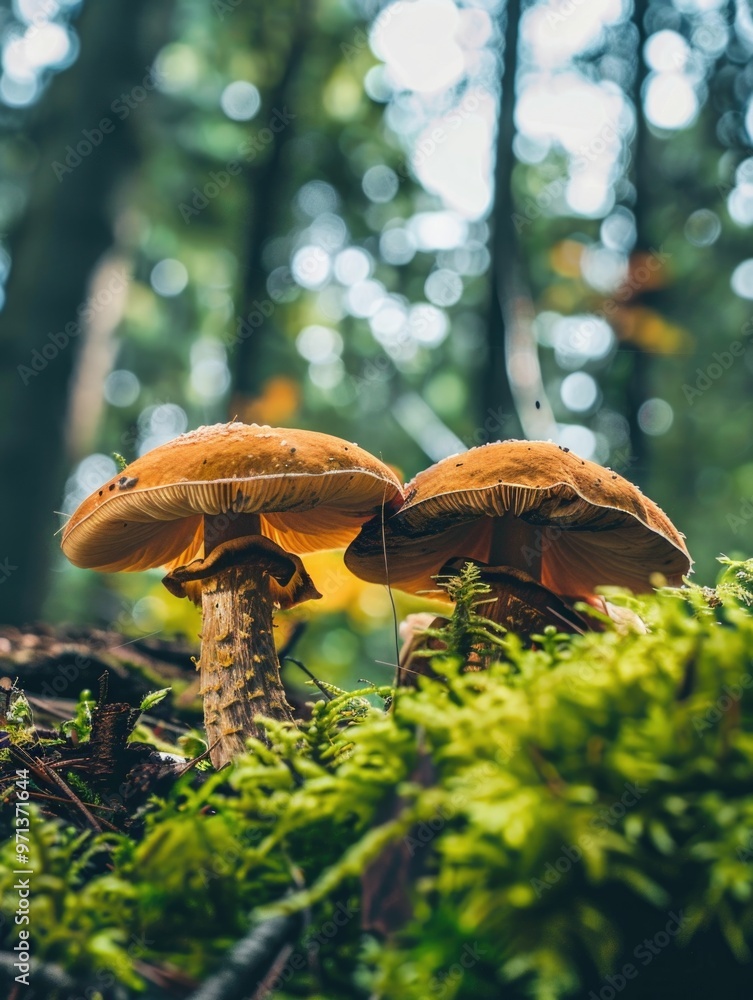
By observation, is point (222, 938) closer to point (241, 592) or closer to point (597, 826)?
point (597, 826)

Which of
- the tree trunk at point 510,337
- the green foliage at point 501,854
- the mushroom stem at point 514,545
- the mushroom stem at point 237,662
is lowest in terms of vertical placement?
the green foliage at point 501,854

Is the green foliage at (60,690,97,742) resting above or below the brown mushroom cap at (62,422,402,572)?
below

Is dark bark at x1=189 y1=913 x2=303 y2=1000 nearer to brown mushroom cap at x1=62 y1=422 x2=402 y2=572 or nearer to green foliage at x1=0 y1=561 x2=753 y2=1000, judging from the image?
green foliage at x1=0 y1=561 x2=753 y2=1000

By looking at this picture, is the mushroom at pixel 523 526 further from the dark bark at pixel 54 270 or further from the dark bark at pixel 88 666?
the dark bark at pixel 54 270

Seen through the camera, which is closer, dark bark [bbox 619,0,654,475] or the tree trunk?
the tree trunk

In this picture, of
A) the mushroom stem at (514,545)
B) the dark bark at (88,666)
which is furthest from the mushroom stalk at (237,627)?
the mushroom stem at (514,545)

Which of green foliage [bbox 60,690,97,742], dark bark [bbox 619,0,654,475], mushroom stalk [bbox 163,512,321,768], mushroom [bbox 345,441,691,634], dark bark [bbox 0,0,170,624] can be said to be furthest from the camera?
dark bark [bbox 619,0,654,475]

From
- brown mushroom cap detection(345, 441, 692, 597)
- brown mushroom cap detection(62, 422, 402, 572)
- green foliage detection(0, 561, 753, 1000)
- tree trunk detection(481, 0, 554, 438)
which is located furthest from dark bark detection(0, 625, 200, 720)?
tree trunk detection(481, 0, 554, 438)

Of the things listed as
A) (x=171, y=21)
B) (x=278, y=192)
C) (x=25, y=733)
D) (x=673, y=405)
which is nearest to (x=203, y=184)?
(x=278, y=192)

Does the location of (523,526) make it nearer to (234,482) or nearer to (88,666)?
(234,482)
